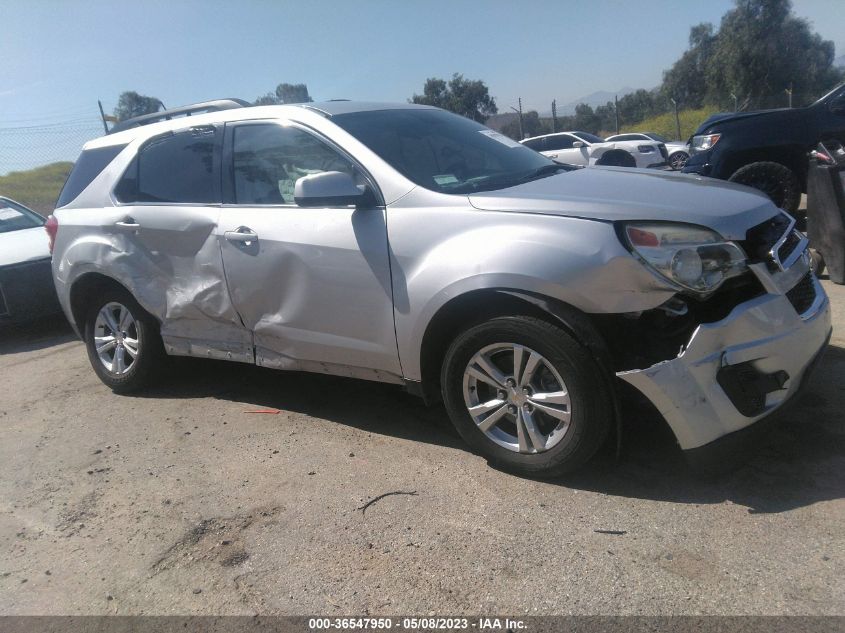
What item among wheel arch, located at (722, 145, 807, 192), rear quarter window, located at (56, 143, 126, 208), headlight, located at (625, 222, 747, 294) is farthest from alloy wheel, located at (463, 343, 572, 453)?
wheel arch, located at (722, 145, 807, 192)

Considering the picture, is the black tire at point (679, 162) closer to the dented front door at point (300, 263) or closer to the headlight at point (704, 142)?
the headlight at point (704, 142)

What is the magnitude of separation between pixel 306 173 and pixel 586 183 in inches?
59.8

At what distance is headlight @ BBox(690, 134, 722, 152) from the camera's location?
23.8 ft

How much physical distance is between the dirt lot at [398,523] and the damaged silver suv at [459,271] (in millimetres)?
345

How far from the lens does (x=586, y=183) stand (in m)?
3.28

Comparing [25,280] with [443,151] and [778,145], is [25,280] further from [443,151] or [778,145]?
[778,145]

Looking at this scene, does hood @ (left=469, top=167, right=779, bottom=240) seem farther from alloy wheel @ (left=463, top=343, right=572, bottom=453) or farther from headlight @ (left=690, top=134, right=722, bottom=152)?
headlight @ (left=690, top=134, right=722, bottom=152)

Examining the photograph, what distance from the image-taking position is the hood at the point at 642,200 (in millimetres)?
2721

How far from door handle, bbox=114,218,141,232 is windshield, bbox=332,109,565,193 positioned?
1.61 meters

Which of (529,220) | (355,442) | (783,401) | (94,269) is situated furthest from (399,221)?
(94,269)

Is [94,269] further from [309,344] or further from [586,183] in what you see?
[586,183]

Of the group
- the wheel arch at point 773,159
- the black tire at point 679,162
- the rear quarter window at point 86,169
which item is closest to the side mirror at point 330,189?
the rear quarter window at point 86,169

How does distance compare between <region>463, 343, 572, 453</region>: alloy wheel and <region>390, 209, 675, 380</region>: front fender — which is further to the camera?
<region>463, 343, 572, 453</region>: alloy wheel

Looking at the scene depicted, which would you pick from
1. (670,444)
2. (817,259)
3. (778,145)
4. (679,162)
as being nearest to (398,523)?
(670,444)
